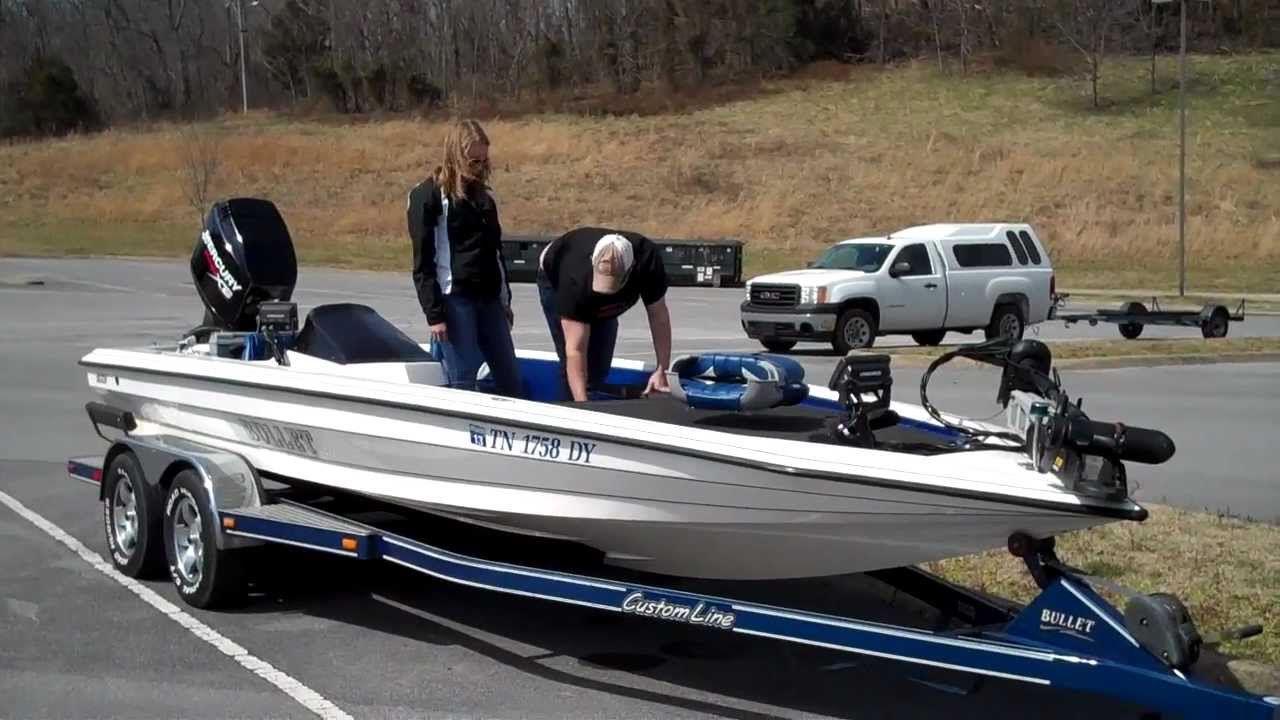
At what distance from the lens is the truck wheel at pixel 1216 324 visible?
827 inches

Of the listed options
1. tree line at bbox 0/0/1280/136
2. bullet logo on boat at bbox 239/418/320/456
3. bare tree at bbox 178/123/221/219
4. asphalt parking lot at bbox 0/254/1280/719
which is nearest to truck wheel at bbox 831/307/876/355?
asphalt parking lot at bbox 0/254/1280/719

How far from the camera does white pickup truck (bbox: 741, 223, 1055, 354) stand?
20844 mm

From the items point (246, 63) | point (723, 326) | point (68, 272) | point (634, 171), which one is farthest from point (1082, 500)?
point (246, 63)

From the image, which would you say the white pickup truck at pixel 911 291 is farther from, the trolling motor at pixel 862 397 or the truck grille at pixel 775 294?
the trolling motor at pixel 862 397

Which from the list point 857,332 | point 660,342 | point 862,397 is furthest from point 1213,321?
point 862,397

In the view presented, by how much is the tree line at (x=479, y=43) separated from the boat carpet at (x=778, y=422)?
58.0m

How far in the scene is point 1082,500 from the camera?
178 inches

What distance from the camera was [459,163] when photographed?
677 cm

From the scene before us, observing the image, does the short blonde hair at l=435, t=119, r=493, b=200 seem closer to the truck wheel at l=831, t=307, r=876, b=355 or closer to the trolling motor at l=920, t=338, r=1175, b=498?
the trolling motor at l=920, t=338, r=1175, b=498

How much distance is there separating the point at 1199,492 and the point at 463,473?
5.78 meters

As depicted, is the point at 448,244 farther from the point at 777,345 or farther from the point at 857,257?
the point at 857,257

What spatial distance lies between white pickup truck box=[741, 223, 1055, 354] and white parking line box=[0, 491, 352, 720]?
13.6 meters

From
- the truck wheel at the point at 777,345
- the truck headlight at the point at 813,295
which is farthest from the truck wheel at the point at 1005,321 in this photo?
the truck wheel at the point at 777,345

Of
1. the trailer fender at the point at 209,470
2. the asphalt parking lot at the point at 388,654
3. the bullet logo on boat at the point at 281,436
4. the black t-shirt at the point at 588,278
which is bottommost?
the asphalt parking lot at the point at 388,654
